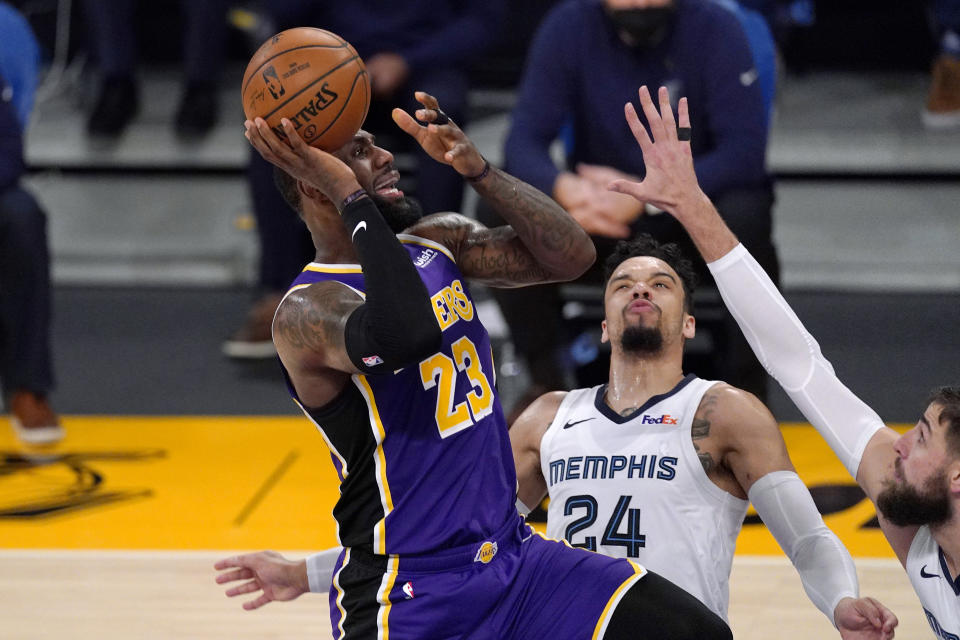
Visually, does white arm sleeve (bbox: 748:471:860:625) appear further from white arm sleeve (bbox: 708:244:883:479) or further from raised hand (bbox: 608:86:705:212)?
raised hand (bbox: 608:86:705:212)

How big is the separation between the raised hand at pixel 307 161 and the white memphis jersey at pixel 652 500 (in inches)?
39.6

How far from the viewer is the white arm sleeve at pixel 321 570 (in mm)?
3350

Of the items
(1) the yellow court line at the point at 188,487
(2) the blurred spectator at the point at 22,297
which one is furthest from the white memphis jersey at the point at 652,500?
(2) the blurred spectator at the point at 22,297

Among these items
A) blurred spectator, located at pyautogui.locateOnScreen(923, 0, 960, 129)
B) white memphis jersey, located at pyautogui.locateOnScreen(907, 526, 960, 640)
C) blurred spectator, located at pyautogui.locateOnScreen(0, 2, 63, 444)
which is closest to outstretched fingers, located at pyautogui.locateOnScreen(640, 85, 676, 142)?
white memphis jersey, located at pyautogui.locateOnScreen(907, 526, 960, 640)

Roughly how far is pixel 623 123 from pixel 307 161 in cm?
265

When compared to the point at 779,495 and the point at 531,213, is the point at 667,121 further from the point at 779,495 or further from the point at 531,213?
the point at 779,495

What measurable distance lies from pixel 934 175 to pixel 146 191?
4515 millimetres

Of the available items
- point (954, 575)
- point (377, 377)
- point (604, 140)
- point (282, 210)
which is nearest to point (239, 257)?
point (282, 210)

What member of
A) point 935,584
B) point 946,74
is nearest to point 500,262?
point 935,584

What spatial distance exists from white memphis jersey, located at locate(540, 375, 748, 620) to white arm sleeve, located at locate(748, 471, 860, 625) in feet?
0.47

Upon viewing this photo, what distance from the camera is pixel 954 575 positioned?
2.90 metres

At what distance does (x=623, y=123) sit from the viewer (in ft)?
17.5

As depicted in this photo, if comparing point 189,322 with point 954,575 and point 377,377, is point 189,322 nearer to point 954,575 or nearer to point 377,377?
point 377,377

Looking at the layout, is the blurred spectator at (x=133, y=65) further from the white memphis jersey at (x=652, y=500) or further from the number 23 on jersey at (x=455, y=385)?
the number 23 on jersey at (x=455, y=385)
